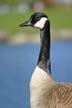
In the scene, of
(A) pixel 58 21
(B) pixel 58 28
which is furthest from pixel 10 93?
(A) pixel 58 21

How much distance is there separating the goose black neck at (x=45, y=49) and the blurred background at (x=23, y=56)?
2.29 meters

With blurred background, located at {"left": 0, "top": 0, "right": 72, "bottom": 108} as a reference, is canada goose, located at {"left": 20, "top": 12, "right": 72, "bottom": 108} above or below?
above

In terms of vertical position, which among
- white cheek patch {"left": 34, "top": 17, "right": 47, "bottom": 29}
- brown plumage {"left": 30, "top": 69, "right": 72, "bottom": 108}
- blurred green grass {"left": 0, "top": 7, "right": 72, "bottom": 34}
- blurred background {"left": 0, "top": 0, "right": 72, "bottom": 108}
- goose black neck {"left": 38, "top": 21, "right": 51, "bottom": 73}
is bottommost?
blurred green grass {"left": 0, "top": 7, "right": 72, "bottom": 34}

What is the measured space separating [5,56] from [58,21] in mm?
14299

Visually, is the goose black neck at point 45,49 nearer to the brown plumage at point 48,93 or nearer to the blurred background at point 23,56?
the brown plumage at point 48,93

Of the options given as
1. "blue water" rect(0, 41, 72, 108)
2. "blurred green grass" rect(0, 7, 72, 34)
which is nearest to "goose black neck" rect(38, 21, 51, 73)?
"blue water" rect(0, 41, 72, 108)

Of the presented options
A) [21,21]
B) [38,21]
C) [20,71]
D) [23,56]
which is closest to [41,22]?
[38,21]

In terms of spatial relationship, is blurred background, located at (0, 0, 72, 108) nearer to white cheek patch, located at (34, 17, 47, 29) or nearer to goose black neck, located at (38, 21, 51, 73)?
goose black neck, located at (38, 21, 51, 73)

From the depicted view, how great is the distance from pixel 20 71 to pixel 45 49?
8607mm

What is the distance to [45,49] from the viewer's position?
24.2 ft

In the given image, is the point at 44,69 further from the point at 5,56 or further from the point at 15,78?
the point at 5,56

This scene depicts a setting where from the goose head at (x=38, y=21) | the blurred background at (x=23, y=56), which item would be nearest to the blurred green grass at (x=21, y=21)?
the blurred background at (x=23, y=56)

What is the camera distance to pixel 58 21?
3562cm

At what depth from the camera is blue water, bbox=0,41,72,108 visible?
10305mm
